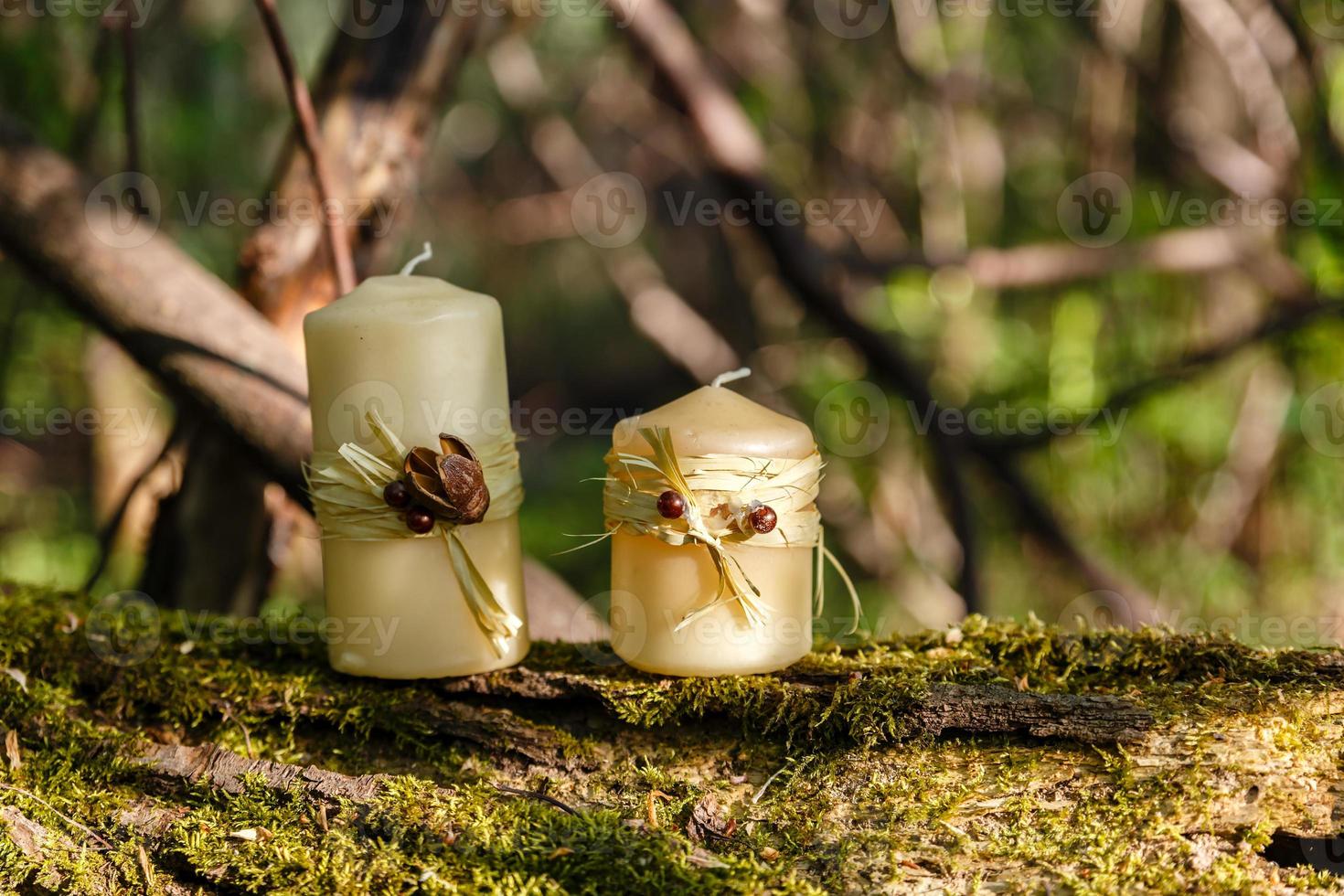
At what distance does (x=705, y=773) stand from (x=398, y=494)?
0.39 meters

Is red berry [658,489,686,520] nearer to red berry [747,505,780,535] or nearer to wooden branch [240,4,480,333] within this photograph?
red berry [747,505,780,535]

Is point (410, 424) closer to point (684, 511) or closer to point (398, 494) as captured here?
point (398, 494)

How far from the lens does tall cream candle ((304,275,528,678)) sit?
105cm

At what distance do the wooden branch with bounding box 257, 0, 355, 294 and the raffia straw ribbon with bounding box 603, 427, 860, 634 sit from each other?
606 millimetres

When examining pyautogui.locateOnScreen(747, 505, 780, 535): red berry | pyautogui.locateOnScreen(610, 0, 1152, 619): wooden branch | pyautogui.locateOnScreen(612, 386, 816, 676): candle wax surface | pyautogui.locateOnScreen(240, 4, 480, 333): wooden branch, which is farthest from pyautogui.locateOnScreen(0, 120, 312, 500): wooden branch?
pyautogui.locateOnScreen(610, 0, 1152, 619): wooden branch

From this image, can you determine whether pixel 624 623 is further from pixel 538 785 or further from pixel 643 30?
pixel 643 30

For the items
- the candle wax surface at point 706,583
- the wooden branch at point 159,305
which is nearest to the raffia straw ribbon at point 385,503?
the candle wax surface at point 706,583

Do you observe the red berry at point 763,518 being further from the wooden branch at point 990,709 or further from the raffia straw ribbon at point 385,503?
the raffia straw ribbon at point 385,503

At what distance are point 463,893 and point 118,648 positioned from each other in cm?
62

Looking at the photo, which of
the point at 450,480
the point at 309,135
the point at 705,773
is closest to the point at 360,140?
the point at 309,135

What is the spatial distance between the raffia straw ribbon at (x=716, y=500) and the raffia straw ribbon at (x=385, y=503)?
0.13m

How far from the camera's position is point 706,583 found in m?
1.02

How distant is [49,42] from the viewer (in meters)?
2.41

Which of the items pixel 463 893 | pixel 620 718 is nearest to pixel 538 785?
pixel 620 718
